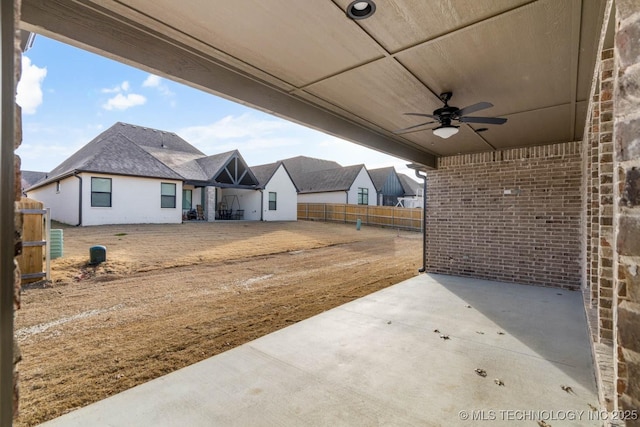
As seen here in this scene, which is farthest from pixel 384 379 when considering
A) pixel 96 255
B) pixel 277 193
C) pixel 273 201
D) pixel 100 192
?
pixel 277 193

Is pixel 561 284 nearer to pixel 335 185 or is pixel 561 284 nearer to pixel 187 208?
pixel 187 208

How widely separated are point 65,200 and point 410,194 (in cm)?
2779

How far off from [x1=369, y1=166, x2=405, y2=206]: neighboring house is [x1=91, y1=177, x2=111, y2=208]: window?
21.4 metres

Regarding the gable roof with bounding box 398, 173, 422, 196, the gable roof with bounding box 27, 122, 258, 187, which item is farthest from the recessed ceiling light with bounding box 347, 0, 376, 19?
the gable roof with bounding box 398, 173, 422, 196

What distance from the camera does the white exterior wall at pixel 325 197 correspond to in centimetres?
2601

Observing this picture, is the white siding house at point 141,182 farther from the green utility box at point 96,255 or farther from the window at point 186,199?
the green utility box at point 96,255

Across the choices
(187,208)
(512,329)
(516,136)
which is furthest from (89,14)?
(187,208)

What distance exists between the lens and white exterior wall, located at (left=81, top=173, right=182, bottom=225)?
13.0 metres

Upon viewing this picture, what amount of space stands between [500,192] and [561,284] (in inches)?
84.9

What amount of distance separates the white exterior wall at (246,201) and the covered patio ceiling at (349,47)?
16.8m

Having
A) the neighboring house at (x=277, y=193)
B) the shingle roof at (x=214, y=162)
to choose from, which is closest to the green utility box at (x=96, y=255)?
the shingle roof at (x=214, y=162)

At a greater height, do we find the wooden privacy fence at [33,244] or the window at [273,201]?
the window at [273,201]

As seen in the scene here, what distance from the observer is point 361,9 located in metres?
2.28

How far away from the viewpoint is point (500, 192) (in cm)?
687
